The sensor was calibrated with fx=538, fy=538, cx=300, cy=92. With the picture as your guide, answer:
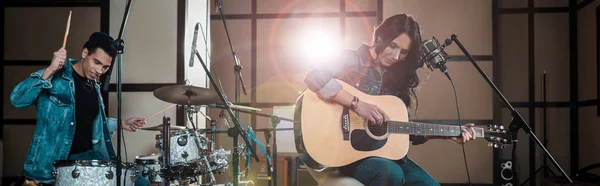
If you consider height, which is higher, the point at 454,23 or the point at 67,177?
the point at 454,23

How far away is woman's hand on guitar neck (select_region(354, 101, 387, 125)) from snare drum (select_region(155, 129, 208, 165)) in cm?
134

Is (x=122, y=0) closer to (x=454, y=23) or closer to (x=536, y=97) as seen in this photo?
(x=454, y=23)

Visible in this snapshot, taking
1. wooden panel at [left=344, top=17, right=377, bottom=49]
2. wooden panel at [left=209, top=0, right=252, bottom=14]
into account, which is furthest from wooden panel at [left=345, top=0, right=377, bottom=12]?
wooden panel at [left=209, top=0, right=252, bottom=14]

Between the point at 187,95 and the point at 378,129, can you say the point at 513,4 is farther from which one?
the point at 187,95

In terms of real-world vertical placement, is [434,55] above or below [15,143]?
above

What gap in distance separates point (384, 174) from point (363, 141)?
27 centimetres

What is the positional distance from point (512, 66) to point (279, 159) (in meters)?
3.13

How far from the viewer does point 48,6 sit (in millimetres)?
6648

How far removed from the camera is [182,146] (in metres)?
3.70

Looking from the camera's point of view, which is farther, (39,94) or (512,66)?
(512,66)

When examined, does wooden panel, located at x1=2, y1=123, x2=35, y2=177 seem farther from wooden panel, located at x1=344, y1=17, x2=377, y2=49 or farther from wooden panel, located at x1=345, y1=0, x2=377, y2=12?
wooden panel, located at x1=345, y1=0, x2=377, y2=12

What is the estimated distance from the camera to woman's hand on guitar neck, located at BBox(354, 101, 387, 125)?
2955mm

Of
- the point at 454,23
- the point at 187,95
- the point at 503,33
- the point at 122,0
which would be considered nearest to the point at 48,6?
the point at 122,0

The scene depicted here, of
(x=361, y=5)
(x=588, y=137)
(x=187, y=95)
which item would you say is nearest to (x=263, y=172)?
(x=361, y=5)
